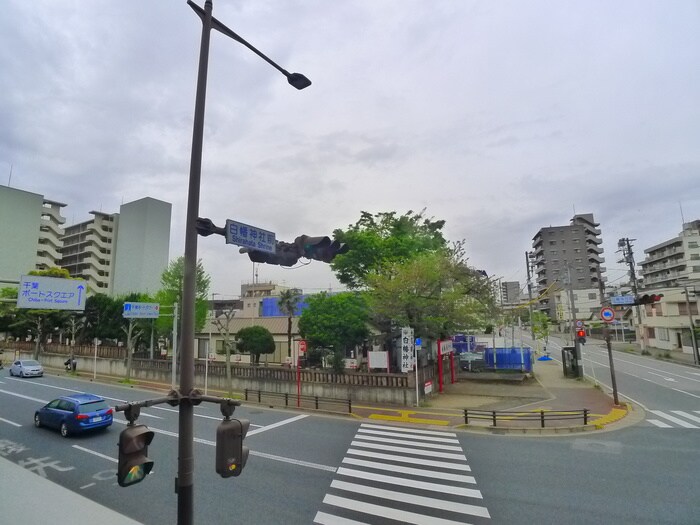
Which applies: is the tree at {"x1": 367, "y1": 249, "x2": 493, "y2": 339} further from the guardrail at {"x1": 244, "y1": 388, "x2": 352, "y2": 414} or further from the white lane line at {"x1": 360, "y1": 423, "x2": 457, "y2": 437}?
the white lane line at {"x1": 360, "y1": 423, "x2": 457, "y2": 437}

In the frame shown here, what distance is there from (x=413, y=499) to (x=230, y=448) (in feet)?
19.8

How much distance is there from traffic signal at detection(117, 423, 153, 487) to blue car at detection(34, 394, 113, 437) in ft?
42.5

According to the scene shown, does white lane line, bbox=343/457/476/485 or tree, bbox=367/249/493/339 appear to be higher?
tree, bbox=367/249/493/339

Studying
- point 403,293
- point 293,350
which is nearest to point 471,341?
point 293,350

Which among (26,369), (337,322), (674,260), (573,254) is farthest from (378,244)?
(573,254)

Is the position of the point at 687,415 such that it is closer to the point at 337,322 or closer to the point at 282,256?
the point at 337,322

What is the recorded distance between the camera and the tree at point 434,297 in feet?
71.9

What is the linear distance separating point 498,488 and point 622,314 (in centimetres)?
8513

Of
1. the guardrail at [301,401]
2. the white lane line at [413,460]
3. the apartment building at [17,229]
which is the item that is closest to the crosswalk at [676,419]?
the white lane line at [413,460]

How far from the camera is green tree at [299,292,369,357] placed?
26078 mm

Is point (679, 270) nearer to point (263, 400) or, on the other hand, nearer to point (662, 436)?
point (662, 436)

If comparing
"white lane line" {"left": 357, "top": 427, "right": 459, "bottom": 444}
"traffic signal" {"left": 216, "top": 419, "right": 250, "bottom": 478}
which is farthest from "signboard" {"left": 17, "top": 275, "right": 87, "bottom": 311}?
"traffic signal" {"left": 216, "top": 419, "right": 250, "bottom": 478}

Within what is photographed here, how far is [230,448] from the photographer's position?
15.1 ft

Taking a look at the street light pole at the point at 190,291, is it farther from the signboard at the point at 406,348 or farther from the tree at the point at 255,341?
the tree at the point at 255,341
